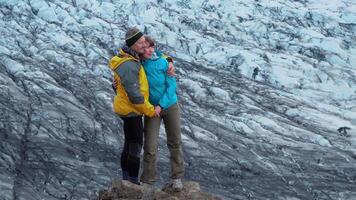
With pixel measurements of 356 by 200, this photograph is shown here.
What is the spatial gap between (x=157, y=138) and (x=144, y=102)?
605 millimetres

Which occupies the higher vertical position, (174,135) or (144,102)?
(144,102)

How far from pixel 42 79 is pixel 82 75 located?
1198 mm

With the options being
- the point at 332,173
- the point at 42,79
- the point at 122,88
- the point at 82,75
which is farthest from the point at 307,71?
the point at 122,88

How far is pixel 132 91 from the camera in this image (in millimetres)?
5395

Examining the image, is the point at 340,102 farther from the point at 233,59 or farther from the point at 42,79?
the point at 42,79

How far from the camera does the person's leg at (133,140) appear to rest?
570 cm

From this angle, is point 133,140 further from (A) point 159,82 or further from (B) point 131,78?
(B) point 131,78

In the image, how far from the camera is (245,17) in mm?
20188

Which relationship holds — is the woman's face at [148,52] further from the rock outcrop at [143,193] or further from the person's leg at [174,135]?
the rock outcrop at [143,193]

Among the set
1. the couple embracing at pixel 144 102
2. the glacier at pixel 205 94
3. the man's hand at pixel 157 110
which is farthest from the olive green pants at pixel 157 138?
the glacier at pixel 205 94

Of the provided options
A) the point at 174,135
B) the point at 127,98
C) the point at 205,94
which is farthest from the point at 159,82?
the point at 205,94

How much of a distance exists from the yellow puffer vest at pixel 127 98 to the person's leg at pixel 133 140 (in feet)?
0.34

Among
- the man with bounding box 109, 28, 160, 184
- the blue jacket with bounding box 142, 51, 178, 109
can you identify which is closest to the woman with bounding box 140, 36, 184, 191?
the blue jacket with bounding box 142, 51, 178, 109

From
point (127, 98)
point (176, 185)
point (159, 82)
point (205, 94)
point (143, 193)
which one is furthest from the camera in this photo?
point (205, 94)
